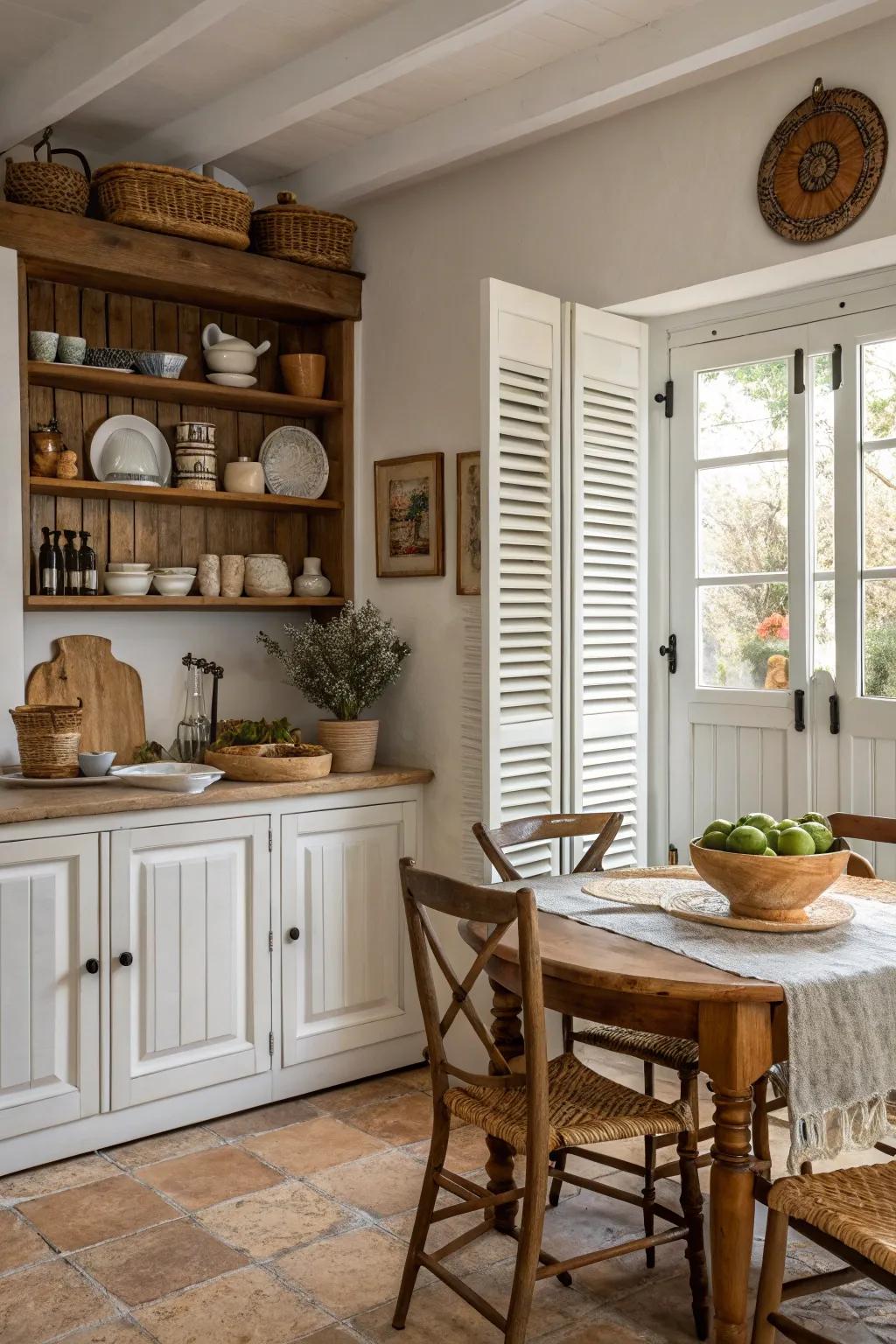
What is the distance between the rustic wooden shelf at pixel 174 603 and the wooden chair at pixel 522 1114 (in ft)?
5.63

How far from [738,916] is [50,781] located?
1.90 meters

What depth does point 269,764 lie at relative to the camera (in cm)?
359

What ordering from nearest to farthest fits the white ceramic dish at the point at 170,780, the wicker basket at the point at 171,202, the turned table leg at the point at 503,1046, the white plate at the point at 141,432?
the turned table leg at the point at 503,1046 → the white ceramic dish at the point at 170,780 → the wicker basket at the point at 171,202 → the white plate at the point at 141,432

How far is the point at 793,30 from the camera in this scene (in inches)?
113

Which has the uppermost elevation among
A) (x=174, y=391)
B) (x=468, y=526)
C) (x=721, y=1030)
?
(x=174, y=391)

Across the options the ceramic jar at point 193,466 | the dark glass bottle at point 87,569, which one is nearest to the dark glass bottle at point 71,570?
the dark glass bottle at point 87,569

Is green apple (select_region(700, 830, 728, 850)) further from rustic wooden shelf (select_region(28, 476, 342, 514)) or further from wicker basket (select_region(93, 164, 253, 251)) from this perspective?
wicker basket (select_region(93, 164, 253, 251))

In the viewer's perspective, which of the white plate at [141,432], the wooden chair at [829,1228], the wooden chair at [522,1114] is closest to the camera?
the wooden chair at [829,1228]

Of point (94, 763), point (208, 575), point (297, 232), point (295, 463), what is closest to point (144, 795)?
point (94, 763)

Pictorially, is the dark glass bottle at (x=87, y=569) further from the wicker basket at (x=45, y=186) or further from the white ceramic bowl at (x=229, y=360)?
the wicker basket at (x=45, y=186)

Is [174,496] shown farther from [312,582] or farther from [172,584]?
[312,582]

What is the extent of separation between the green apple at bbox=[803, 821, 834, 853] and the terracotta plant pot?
1.74 m

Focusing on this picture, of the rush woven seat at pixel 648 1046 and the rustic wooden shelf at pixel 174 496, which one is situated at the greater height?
the rustic wooden shelf at pixel 174 496

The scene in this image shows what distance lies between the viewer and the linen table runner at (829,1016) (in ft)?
6.69
